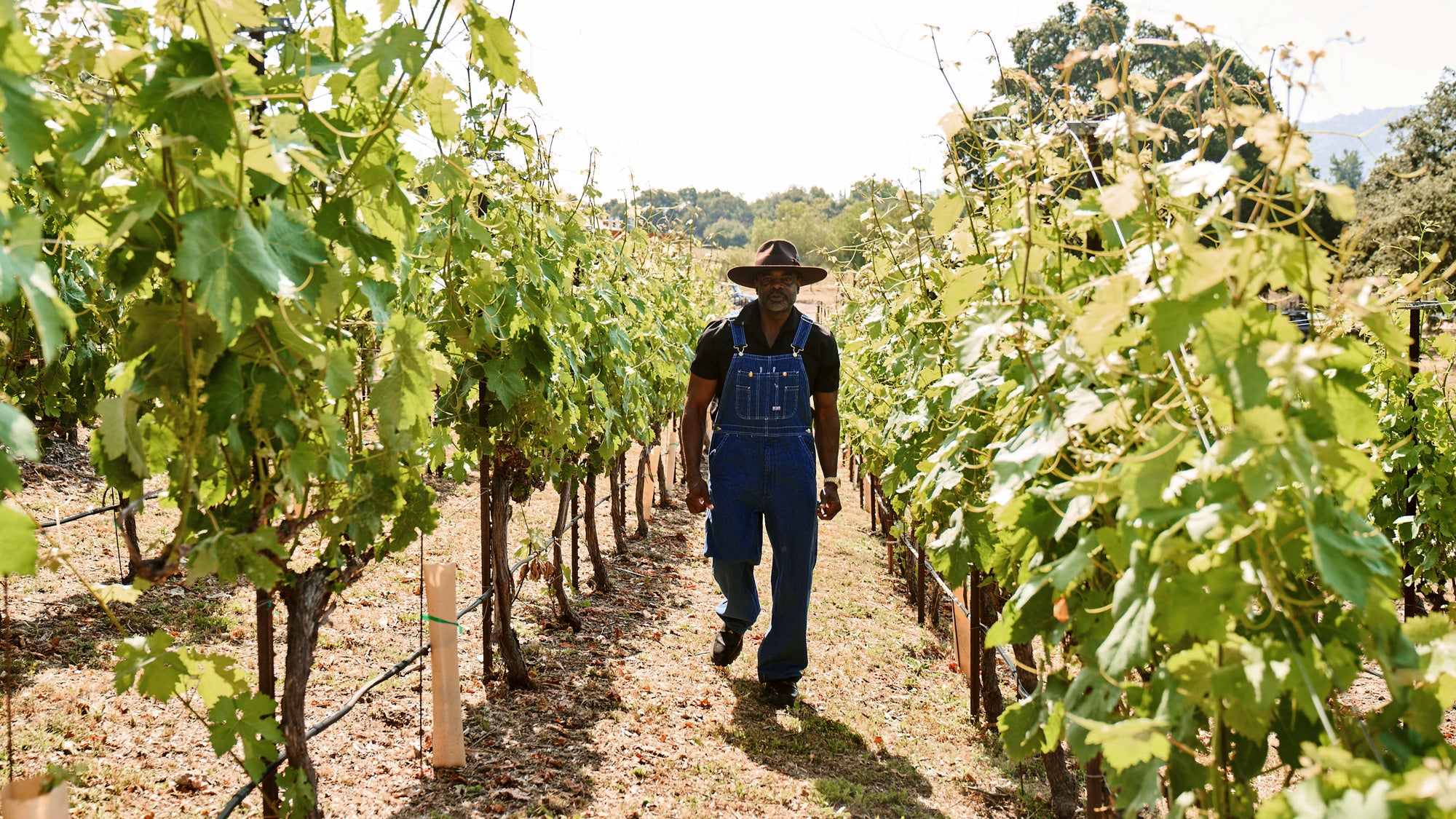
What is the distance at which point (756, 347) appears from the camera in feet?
15.6

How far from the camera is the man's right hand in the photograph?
4.76m

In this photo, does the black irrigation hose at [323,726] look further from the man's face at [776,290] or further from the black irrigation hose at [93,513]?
the man's face at [776,290]

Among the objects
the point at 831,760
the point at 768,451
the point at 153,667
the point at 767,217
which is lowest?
the point at 831,760

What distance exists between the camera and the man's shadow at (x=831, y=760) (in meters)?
3.83

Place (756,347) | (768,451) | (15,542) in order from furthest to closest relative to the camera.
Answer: (756,347) < (768,451) < (15,542)

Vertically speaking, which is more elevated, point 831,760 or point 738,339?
point 738,339

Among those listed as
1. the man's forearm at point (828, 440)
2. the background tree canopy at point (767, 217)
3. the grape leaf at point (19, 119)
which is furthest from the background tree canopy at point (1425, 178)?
the grape leaf at point (19, 119)

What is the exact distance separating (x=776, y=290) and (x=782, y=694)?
76.8 inches

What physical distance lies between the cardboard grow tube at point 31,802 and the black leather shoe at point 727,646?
11.0 ft

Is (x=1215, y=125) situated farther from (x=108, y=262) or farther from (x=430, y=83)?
(x=108, y=262)

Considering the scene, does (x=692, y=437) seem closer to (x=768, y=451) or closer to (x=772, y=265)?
(x=768, y=451)

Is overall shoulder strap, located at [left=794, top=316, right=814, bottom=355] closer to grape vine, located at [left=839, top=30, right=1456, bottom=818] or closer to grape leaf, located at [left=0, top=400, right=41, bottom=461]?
grape vine, located at [left=839, top=30, right=1456, bottom=818]

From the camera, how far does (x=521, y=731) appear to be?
4.28m

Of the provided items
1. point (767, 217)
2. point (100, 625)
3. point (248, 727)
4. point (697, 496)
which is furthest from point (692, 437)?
point (767, 217)
